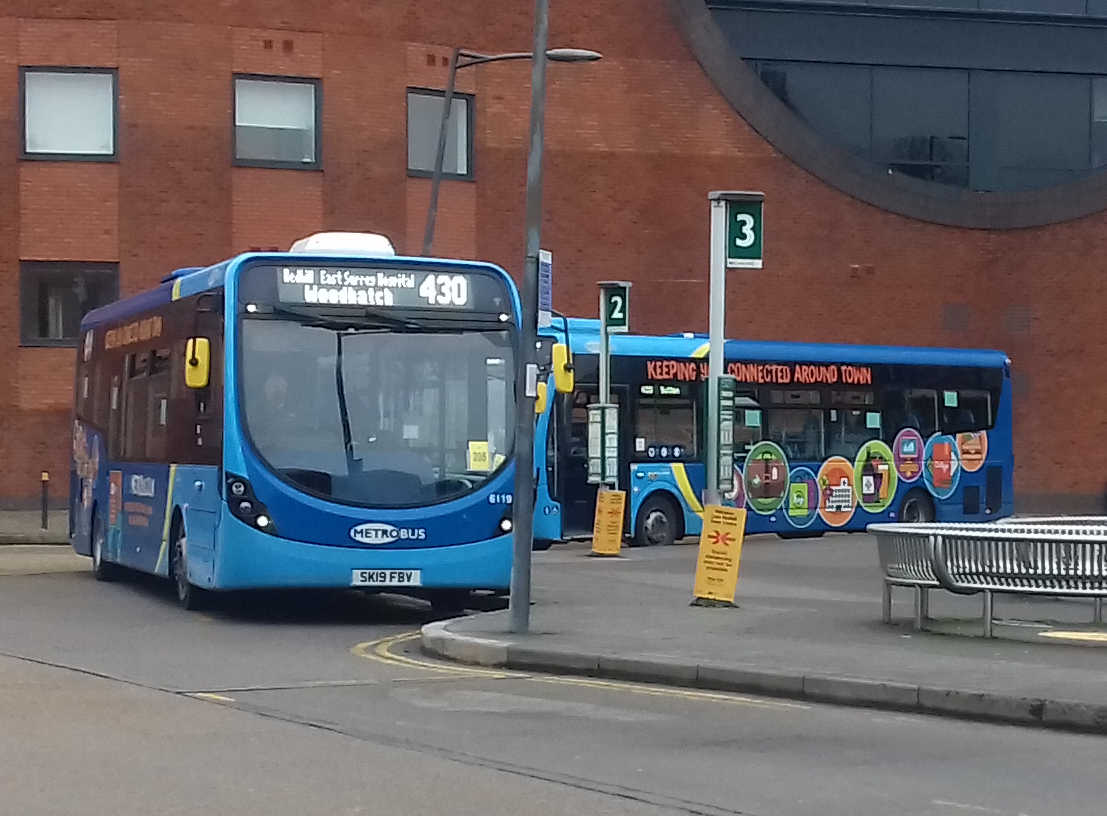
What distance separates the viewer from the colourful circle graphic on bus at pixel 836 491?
3139 cm

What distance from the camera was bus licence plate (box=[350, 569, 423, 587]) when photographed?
1658 centimetres

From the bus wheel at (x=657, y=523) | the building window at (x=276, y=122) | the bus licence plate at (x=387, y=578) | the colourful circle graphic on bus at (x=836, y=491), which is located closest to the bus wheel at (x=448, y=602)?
the bus licence plate at (x=387, y=578)

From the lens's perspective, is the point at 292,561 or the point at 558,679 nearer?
A: the point at 558,679

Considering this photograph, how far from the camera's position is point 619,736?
10.2m

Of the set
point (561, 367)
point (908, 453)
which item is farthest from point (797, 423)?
point (561, 367)

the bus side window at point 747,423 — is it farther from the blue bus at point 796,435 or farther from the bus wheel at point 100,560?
the bus wheel at point 100,560

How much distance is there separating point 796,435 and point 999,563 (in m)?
16.8

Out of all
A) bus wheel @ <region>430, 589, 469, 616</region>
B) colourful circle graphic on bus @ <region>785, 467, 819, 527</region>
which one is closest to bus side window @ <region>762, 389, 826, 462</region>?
colourful circle graphic on bus @ <region>785, 467, 819, 527</region>

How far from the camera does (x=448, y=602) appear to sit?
62.8 feet

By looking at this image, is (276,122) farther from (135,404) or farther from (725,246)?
(725,246)

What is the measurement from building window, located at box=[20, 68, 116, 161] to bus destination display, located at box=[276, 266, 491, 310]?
21.8 m

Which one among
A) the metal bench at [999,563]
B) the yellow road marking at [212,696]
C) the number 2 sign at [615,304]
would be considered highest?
the number 2 sign at [615,304]

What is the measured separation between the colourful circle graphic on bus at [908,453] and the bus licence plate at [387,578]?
17247 mm

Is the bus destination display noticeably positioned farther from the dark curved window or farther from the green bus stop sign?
the dark curved window
